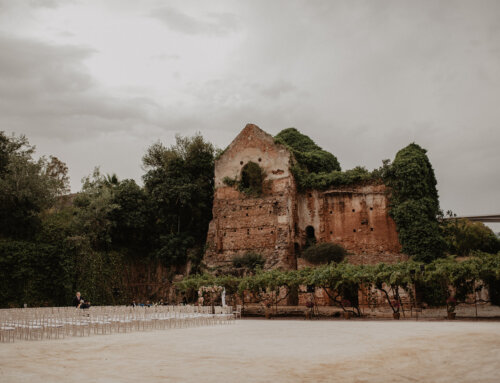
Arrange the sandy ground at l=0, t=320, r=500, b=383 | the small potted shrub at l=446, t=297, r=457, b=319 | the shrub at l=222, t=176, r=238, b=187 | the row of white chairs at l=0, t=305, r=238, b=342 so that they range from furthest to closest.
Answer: the shrub at l=222, t=176, r=238, b=187
the small potted shrub at l=446, t=297, r=457, b=319
the row of white chairs at l=0, t=305, r=238, b=342
the sandy ground at l=0, t=320, r=500, b=383

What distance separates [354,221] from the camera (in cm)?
2923

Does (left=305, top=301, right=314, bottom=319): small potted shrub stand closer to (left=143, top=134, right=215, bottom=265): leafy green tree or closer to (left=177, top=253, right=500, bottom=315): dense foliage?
(left=177, top=253, right=500, bottom=315): dense foliage

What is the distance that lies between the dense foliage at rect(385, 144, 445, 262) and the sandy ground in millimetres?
15315

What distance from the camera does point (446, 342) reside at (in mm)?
9562

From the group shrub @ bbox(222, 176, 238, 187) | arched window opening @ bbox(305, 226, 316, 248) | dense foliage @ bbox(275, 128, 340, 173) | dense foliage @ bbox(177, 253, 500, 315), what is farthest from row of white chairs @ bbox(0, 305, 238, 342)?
dense foliage @ bbox(275, 128, 340, 173)

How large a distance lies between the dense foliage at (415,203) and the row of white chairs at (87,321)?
1464 centimetres

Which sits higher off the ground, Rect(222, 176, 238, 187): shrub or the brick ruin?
Rect(222, 176, 238, 187): shrub

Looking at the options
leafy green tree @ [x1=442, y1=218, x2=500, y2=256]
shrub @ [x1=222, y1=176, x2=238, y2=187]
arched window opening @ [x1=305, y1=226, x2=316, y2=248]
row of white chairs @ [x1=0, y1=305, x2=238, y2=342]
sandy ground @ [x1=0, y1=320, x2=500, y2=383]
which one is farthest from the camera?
leafy green tree @ [x1=442, y1=218, x2=500, y2=256]

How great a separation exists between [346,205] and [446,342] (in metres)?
20.3

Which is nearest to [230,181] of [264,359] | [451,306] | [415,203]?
[415,203]

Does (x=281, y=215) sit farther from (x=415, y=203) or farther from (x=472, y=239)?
(x=472, y=239)

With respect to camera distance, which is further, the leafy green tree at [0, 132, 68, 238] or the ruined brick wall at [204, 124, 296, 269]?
the ruined brick wall at [204, 124, 296, 269]

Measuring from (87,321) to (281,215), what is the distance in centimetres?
1759

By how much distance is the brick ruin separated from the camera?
28.4m
